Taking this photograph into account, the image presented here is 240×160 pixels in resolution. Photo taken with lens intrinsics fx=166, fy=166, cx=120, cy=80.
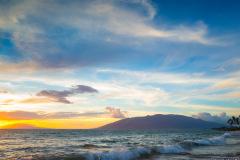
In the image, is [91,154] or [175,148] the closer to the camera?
[91,154]

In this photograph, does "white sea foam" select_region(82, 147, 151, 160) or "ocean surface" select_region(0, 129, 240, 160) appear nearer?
"white sea foam" select_region(82, 147, 151, 160)

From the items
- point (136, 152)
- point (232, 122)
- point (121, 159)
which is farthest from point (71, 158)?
point (232, 122)

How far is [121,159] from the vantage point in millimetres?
19797

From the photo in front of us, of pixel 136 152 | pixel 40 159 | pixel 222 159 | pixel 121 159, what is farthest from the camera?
pixel 136 152

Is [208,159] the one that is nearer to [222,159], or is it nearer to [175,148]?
[222,159]

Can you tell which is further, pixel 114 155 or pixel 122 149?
pixel 122 149

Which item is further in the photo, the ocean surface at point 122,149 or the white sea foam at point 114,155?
the ocean surface at point 122,149

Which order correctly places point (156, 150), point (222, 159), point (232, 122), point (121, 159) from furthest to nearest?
point (232, 122), point (156, 150), point (121, 159), point (222, 159)

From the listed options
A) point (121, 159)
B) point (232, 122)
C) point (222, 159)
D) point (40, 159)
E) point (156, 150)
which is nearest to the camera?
point (222, 159)

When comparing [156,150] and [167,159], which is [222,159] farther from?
[156,150]

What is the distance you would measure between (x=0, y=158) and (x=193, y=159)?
22.6 m

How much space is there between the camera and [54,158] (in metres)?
19.0

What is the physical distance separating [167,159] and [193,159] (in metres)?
2.68

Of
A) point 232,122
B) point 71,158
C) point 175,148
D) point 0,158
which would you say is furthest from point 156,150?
point 232,122
